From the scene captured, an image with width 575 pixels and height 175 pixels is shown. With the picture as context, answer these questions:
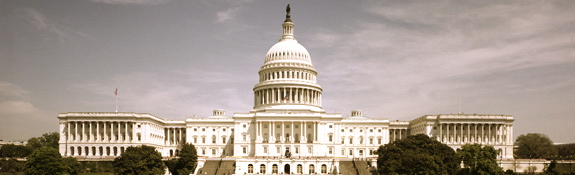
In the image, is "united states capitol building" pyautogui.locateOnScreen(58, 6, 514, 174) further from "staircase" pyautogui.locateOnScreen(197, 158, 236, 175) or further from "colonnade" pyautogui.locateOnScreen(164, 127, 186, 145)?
"colonnade" pyautogui.locateOnScreen(164, 127, 186, 145)

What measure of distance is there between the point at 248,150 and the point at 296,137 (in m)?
13.1

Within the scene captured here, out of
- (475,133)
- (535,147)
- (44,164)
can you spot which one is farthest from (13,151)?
(535,147)

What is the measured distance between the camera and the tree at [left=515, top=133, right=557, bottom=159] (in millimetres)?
155375

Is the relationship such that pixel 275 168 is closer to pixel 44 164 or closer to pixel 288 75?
pixel 288 75

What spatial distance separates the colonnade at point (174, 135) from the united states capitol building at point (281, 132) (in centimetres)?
217

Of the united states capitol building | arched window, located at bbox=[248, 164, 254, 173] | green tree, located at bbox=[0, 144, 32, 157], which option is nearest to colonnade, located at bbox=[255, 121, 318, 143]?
the united states capitol building

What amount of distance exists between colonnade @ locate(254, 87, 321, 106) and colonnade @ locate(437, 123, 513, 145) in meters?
38.0

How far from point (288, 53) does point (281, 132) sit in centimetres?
2882

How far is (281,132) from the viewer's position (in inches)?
5507

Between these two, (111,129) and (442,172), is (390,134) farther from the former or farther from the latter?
(111,129)

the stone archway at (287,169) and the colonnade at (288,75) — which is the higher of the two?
the colonnade at (288,75)

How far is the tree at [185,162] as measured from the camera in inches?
4547

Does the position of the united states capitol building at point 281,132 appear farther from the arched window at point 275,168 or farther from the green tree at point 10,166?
the green tree at point 10,166

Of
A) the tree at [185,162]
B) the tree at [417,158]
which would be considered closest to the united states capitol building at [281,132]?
the tree at [185,162]
